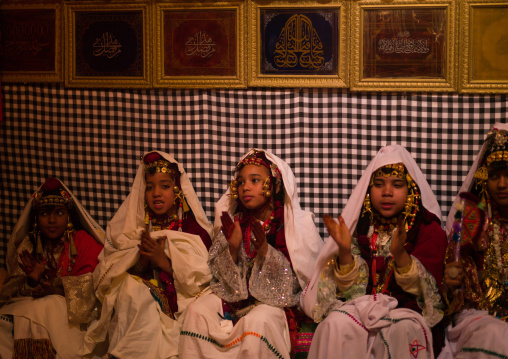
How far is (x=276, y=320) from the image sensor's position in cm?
344

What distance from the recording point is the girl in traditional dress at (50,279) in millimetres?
3641

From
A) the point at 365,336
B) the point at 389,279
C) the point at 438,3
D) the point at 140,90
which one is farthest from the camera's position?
the point at 140,90

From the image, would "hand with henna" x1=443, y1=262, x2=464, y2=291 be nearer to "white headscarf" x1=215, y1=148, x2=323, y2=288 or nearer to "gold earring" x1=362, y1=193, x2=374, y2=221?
"gold earring" x1=362, y1=193, x2=374, y2=221

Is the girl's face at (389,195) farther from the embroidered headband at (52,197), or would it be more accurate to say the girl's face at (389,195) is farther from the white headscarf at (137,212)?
the embroidered headband at (52,197)

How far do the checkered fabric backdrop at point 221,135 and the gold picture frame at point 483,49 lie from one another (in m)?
0.10

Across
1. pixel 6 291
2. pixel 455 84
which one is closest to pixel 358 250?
pixel 455 84

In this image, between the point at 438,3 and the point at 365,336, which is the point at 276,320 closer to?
the point at 365,336

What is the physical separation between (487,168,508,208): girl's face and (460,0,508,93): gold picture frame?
698 mm

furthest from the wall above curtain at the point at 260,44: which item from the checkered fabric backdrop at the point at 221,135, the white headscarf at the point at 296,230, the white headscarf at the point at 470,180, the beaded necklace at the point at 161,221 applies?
the beaded necklace at the point at 161,221

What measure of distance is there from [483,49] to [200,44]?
1.84 metres

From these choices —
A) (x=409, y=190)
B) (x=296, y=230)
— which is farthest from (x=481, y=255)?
(x=296, y=230)

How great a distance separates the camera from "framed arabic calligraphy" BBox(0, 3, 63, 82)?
14.5 feet

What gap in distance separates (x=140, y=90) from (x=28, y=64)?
865 mm

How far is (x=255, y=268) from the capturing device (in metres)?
3.63
